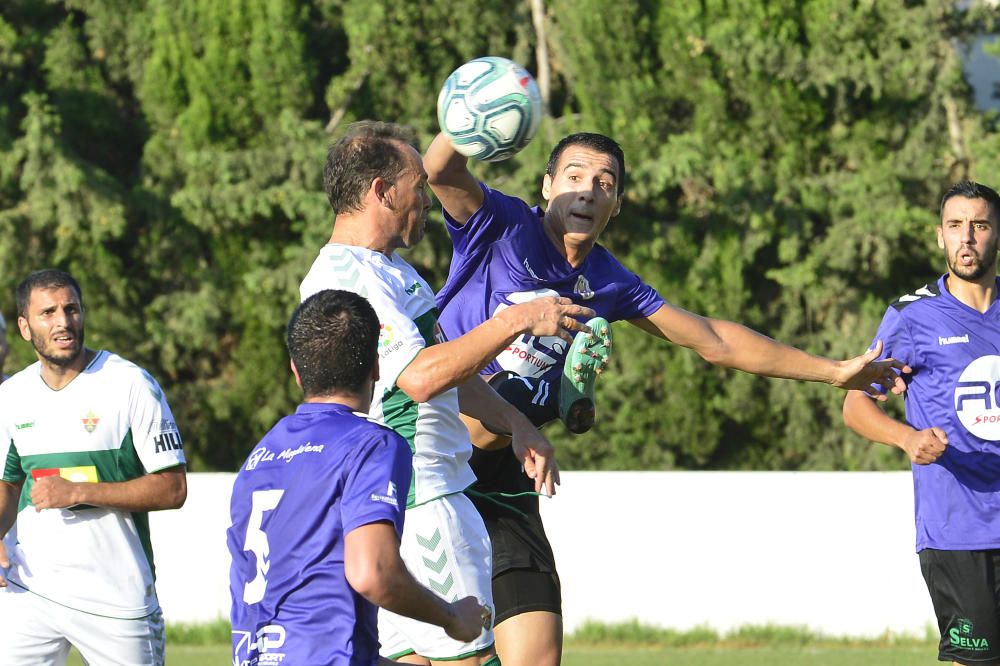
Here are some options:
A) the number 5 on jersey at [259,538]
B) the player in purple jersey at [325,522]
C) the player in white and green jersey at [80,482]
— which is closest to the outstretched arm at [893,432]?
the player in purple jersey at [325,522]

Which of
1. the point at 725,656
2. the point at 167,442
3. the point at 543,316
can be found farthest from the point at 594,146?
the point at 725,656

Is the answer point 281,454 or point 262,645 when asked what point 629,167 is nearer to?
point 281,454

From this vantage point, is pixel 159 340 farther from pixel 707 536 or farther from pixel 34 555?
pixel 34 555

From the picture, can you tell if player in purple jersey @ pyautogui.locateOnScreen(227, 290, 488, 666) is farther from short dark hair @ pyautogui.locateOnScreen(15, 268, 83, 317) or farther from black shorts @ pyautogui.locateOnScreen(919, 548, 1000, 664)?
black shorts @ pyautogui.locateOnScreen(919, 548, 1000, 664)

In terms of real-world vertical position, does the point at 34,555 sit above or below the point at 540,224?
below

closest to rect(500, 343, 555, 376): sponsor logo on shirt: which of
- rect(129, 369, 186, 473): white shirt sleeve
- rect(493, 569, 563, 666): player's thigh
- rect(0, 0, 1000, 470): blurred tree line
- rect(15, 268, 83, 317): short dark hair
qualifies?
rect(493, 569, 563, 666): player's thigh

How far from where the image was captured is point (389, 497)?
10.3 ft

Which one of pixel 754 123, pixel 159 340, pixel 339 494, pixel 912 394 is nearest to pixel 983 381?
pixel 912 394

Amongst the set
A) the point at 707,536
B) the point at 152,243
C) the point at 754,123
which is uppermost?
the point at 754,123

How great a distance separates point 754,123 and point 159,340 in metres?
7.24

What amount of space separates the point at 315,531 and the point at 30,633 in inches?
125

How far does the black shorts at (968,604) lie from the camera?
5.73 m

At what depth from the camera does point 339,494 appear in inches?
124

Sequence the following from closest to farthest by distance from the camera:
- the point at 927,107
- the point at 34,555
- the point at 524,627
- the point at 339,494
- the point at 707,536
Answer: the point at 339,494, the point at 524,627, the point at 34,555, the point at 707,536, the point at 927,107
